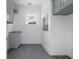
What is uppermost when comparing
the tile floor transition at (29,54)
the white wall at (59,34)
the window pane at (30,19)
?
the window pane at (30,19)

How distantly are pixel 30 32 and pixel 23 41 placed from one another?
779 mm

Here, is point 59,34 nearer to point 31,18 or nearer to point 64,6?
point 64,6

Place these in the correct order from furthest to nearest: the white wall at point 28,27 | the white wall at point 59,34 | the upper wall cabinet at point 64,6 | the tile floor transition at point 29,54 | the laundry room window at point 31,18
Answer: the laundry room window at point 31,18 < the white wall at point 28,27 < the white wall at point 59,34 < the tile floor transition at point 29,54 < the upper wall cabinet at point 64,6

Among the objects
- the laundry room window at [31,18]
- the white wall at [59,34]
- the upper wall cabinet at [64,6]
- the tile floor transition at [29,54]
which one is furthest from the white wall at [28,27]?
the upper wall cabinet at [64,6]

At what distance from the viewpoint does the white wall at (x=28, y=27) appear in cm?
700

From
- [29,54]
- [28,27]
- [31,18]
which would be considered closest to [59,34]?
[29,54]

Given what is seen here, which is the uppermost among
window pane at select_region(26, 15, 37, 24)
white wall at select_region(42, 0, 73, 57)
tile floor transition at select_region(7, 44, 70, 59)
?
window pane at select_region(26, 15, 37, 24)

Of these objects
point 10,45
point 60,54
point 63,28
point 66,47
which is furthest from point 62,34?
point 10,45

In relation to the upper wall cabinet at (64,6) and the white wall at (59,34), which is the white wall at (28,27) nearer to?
the white wall at (59,34)

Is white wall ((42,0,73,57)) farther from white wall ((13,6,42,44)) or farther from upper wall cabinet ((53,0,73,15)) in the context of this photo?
white wall ((13,6,42,44))

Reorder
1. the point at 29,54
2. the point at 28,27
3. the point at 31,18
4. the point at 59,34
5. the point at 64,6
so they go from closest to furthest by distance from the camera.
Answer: the point at 64,6 < the point at 59,34 < the point at 29,54 < the point at 28,27 < the point at 31,18

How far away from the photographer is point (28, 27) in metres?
7.05

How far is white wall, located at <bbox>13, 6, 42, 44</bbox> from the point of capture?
23.0 ft

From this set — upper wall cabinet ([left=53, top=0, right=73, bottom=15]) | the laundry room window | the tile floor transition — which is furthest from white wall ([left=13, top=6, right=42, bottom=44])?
upper wall cabinet ([left=53, top=0, right=73, bottom=15])
